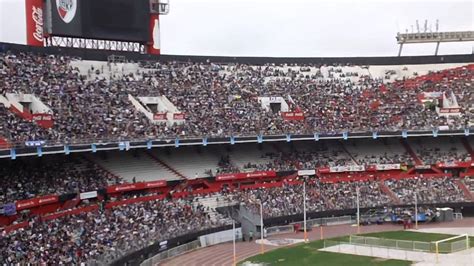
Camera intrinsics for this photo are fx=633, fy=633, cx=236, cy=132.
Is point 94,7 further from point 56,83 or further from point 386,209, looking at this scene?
point 386,209

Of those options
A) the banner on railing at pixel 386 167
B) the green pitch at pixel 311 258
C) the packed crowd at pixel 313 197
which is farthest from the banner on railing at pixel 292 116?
the green pitch at pixel 311 258

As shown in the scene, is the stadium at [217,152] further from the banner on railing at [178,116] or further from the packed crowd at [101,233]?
the banner on railing at [178,116]

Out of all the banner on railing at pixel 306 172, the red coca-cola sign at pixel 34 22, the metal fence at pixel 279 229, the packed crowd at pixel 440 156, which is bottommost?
the metal fence at pixel 279 229

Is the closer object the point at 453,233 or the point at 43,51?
the point at 453,233

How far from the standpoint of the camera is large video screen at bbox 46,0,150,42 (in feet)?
169

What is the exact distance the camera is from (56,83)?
49.6 meters

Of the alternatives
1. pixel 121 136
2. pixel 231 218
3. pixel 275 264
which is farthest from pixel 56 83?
pixel 275 264

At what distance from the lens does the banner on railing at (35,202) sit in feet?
123

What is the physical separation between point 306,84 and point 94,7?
23526 mm

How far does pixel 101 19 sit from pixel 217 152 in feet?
50.6

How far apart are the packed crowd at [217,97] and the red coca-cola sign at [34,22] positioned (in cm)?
194

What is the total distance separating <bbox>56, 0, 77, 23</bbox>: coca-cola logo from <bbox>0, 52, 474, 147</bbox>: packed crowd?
11.4ft

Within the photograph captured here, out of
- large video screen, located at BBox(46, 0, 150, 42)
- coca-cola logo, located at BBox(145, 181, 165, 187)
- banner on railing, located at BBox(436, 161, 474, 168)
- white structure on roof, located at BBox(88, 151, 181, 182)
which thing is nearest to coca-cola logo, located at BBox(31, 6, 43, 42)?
large video screen, located at BBox(46, 0, 150, 42)

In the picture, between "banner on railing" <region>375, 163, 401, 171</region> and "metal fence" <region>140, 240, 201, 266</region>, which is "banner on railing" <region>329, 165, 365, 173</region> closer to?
"banner on railing" <region>375, 163, 401, 171</region>
